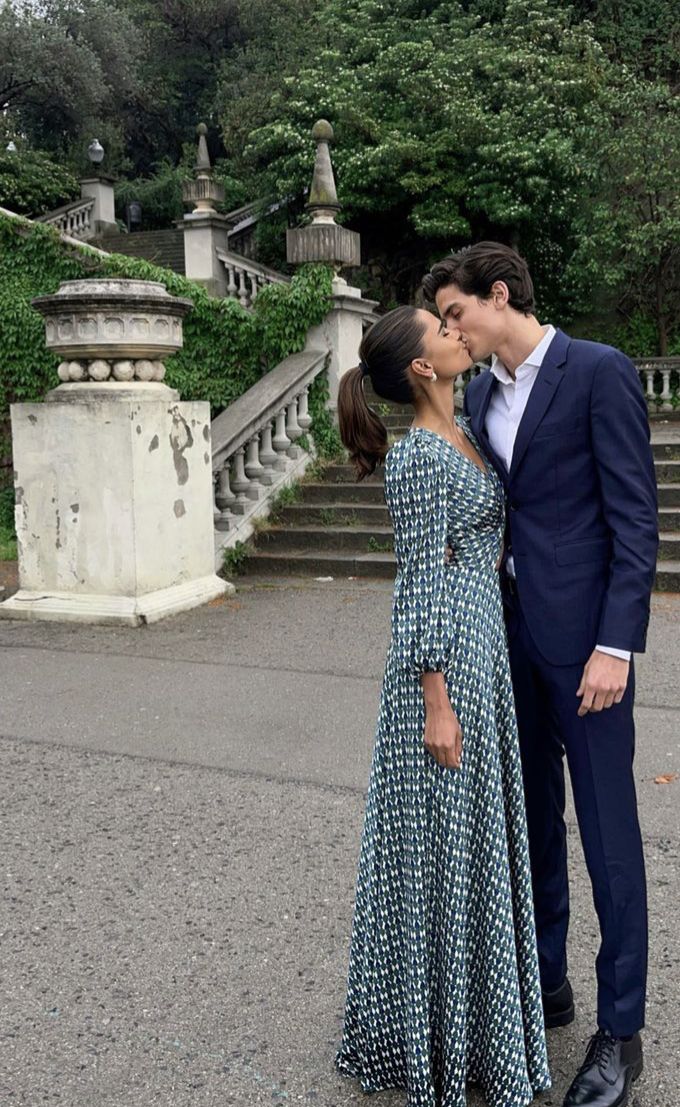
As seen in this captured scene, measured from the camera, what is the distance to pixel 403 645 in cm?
237

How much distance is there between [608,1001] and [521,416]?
134 cm

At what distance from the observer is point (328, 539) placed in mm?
8922

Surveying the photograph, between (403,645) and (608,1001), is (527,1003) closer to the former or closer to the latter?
(608,1001)

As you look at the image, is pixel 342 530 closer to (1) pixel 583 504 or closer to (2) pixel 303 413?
(2) pixel 303 413

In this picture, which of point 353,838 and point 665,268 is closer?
point 353,838

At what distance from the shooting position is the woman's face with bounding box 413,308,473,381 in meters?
2.39

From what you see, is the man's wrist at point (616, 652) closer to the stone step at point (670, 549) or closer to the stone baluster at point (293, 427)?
the stone step at point (670, 549)

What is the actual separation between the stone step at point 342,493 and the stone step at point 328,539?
1.32ft

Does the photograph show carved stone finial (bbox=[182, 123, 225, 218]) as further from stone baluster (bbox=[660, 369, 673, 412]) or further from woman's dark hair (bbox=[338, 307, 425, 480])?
woman's dark hair (bbox=[338, 307, 425, 480])

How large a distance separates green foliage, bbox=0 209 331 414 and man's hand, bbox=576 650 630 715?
8.02m

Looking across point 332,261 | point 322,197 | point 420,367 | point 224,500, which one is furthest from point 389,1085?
point 322,197

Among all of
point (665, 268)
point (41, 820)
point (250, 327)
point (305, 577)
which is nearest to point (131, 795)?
point (41, 820)

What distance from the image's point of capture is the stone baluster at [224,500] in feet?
29.0

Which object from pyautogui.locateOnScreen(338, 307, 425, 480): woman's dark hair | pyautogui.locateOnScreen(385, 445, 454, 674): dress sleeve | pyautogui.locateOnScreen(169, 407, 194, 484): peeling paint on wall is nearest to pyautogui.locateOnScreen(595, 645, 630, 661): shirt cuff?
pyautogui.locateOnScreen(385, 445, 454, 674): dress sleeve
